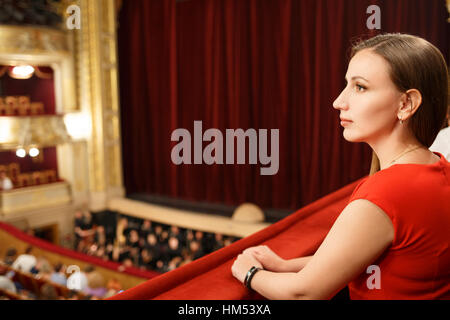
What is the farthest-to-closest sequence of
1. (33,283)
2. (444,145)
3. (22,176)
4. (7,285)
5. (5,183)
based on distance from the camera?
1. (22,176)
2. (5,183)
3. (33,283)
4. (7,285)
5. (444,145)

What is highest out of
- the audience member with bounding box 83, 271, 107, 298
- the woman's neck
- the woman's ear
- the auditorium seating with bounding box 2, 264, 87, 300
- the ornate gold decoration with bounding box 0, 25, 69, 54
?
the ornate gold decoration with bounding box 0, 25, 69, 54

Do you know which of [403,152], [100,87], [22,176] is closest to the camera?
[403,152]

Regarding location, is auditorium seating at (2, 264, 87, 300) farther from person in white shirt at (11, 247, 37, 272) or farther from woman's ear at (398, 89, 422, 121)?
woman's ear at (398, 89, 422, 121)

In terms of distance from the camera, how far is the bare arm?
615 millimetres

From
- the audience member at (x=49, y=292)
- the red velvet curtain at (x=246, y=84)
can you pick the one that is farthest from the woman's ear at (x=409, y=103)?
the red velvet curtain at (x=246, y=84)

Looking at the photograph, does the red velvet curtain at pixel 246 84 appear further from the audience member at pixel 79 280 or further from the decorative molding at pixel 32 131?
the audience member at pixel 79 280

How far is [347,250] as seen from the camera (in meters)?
0.62

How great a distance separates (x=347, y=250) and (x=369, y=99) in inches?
9.5

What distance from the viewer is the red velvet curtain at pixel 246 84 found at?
608cm

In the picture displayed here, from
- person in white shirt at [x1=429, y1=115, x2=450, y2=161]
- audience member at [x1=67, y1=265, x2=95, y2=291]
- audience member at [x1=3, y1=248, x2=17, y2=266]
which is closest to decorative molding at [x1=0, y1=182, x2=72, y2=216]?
audience member at [x1=3, y1=248, x2=17, y2=266]

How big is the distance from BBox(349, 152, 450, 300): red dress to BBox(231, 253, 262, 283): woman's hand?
18cm

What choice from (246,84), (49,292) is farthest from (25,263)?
(246,84)

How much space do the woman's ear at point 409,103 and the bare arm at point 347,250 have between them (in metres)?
0.17

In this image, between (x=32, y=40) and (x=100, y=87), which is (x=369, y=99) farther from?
(x=100, y=87)
